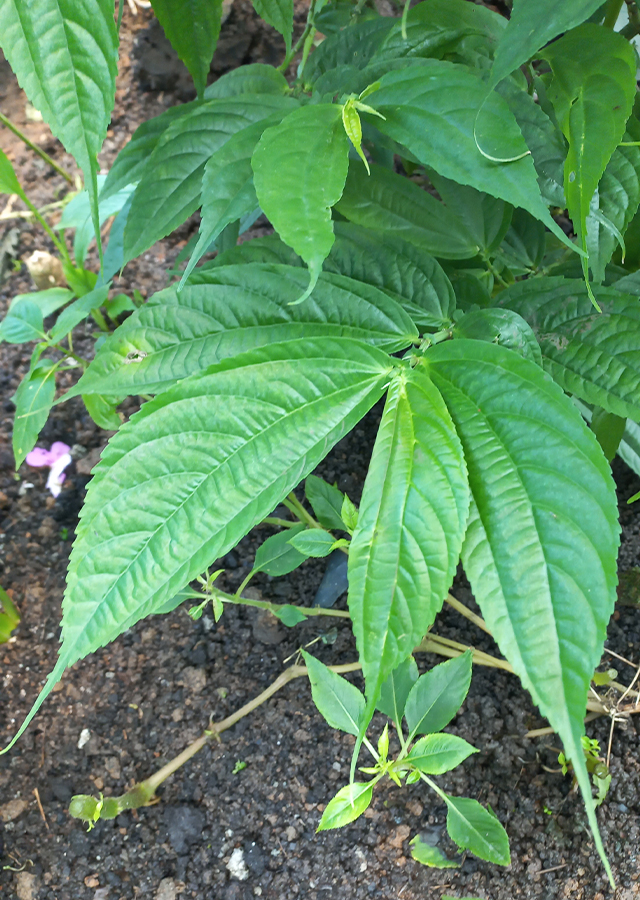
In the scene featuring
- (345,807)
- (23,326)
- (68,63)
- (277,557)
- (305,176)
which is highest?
(68,63)

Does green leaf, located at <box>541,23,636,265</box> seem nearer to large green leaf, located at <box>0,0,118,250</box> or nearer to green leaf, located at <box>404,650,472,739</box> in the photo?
large green leaf, located at <box>0,0,118,250</box>

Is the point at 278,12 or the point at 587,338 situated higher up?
the point at 278,12

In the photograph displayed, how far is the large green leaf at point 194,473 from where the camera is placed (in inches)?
22.6

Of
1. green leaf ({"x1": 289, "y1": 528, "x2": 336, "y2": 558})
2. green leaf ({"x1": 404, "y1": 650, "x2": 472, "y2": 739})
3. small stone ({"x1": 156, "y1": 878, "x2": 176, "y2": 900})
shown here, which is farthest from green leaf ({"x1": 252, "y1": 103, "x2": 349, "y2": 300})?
small stone ({"x1": 156, "y1": 878, "x2": 176, "y2": 900})

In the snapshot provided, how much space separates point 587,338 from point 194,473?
0.44m

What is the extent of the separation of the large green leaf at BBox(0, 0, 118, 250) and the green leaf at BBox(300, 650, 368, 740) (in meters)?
0.67

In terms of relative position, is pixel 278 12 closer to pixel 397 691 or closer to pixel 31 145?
pixel 31 145

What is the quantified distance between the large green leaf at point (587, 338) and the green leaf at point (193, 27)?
1.72ft

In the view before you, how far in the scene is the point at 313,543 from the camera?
0.98m

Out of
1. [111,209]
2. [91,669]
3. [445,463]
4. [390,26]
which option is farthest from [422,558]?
[111,209]

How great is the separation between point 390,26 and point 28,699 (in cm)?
123

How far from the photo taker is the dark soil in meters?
1.01

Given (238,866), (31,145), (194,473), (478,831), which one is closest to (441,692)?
(478,831)

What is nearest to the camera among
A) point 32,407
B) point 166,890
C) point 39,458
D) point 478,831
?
point 478,831
